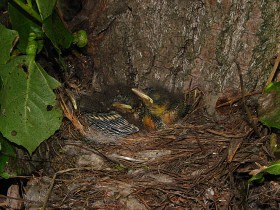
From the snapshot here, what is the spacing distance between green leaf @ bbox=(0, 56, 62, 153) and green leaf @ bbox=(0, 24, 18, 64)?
27mm

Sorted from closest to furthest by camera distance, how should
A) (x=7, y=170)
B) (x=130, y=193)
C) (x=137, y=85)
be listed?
1. (x=130, y=193)
2. (x=7, y=170)
3. (x=137, y=85)

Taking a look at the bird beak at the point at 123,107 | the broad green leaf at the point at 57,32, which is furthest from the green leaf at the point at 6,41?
the bird beak at the point at 123,107

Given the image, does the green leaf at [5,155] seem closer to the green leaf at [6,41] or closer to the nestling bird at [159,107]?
the green leaf at [6,41]

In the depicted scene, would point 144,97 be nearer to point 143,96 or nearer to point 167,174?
point 143,96

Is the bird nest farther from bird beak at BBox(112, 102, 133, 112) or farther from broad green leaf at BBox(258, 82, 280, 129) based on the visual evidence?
bird beak at BBox(112, 102, 133, 112)

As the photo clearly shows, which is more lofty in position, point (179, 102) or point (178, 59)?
point (178, 59)

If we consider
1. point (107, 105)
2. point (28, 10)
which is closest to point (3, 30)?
point (28, 10)

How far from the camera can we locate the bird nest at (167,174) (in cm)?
170

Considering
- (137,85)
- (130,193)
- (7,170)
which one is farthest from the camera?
(137,85)

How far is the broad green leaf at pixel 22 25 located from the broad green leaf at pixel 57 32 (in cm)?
10

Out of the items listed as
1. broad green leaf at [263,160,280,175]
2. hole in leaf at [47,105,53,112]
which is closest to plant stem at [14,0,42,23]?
hole in leaf at [47,105,53,112]

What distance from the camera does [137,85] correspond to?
1.97 m

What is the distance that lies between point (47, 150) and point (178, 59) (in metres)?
0.57

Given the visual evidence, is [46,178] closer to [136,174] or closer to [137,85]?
[136,174]
